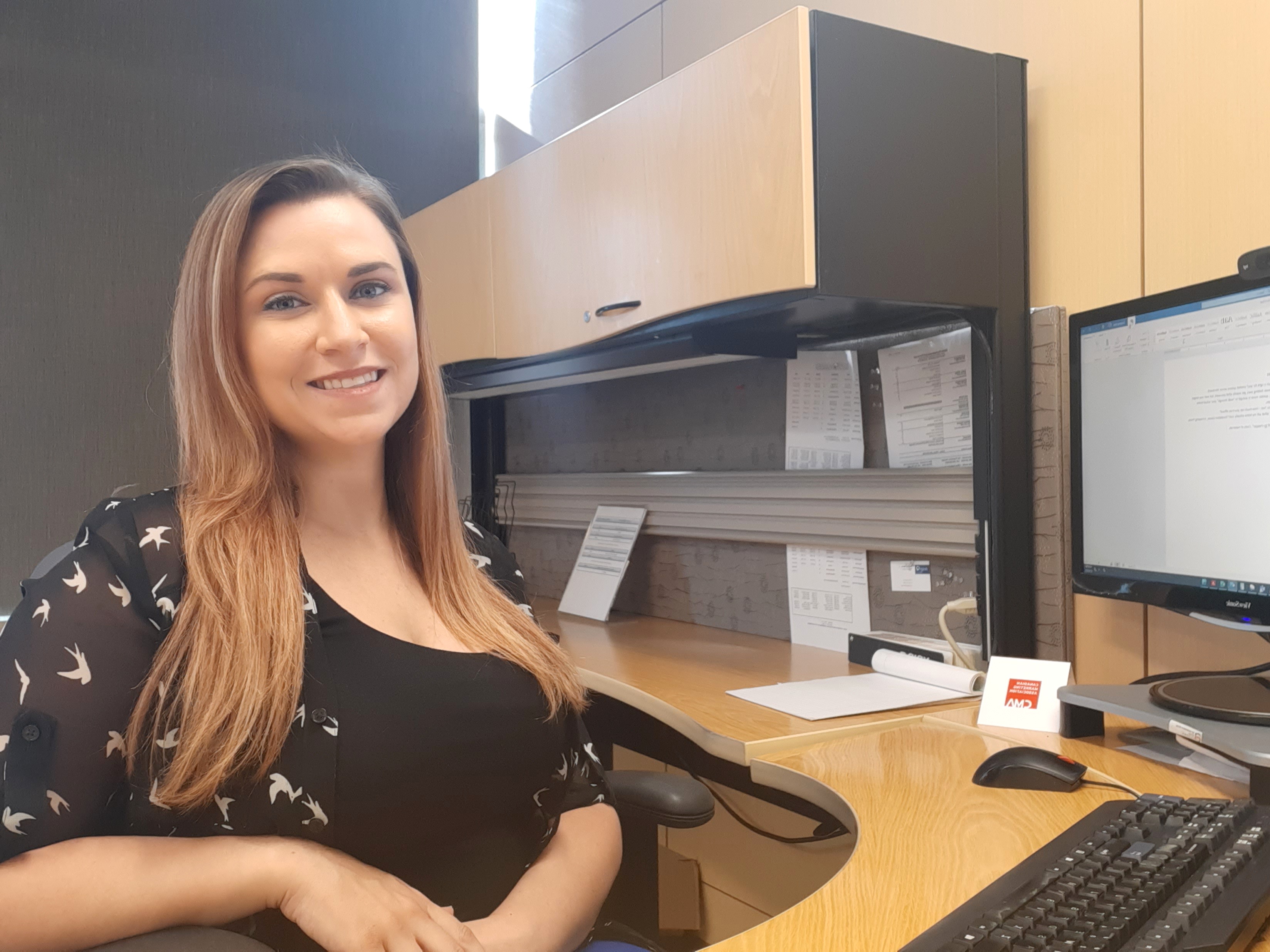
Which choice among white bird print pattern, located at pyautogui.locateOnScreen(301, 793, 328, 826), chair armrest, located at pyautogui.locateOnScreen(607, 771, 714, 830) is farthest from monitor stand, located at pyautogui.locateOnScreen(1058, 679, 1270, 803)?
white bird print pattern, located at pyautogui.locateOnScreen(301, 793, 328, 826)

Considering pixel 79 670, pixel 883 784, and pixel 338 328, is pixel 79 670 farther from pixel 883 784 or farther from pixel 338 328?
pixel 883 784

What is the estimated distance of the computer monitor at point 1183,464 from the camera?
1.08 m

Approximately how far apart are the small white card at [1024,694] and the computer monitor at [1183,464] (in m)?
0.12

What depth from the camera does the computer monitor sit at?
1.08 metres

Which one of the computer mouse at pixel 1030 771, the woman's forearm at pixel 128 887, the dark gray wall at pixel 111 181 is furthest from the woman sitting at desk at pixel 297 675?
the dark gray wall at pixel 111 181

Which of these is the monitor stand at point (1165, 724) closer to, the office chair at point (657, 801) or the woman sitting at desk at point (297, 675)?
the office chair at point (657, 801)

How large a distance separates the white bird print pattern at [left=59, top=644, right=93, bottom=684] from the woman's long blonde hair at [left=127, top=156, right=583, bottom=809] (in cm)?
5

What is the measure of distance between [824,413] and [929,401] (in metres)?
0.24

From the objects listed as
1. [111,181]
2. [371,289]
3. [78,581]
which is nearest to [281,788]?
[78,581]

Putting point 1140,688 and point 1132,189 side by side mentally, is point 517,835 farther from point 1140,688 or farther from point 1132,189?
point 1132,189

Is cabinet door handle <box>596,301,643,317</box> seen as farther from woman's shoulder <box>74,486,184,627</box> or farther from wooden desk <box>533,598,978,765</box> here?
woman's shoulder <box>74,486,184,627</box>

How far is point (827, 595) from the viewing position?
1.88 metres

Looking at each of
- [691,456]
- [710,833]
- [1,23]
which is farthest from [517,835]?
[1,23]

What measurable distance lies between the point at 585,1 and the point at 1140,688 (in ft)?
6.90
